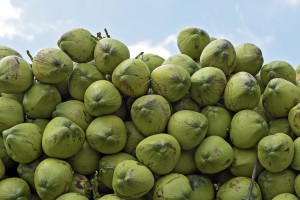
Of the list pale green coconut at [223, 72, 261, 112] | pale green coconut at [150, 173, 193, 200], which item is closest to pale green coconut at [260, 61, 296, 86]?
pale green coconut at [223, 72, 261, 112]

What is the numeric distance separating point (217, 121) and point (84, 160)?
3.93ft

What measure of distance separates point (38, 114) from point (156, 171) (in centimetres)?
116

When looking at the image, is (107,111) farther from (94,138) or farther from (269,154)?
(269,154)

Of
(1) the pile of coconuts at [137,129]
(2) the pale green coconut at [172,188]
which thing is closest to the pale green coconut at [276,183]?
(1) the pile of coconuts at [137,129]

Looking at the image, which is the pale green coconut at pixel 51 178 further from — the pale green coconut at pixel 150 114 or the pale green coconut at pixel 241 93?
the pale green coconut at pixel 241 93

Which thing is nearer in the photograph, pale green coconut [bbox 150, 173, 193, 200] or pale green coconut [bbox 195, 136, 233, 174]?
pale green coconut [bbox 150, 173, 193, 200]

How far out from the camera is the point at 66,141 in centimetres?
Result: 342

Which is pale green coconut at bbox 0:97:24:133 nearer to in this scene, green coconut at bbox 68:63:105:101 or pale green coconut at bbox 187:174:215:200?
green coconut at bbox 68:63:105:101

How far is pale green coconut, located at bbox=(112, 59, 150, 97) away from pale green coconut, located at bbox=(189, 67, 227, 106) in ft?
1.42

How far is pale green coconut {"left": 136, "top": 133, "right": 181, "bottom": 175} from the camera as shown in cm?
338

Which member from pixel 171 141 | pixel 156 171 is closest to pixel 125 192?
pixel 156 171

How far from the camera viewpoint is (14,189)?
343cm

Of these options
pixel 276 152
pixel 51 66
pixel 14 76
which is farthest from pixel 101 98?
pixel 276 152

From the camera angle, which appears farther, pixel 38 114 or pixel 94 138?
pixel 38 114
